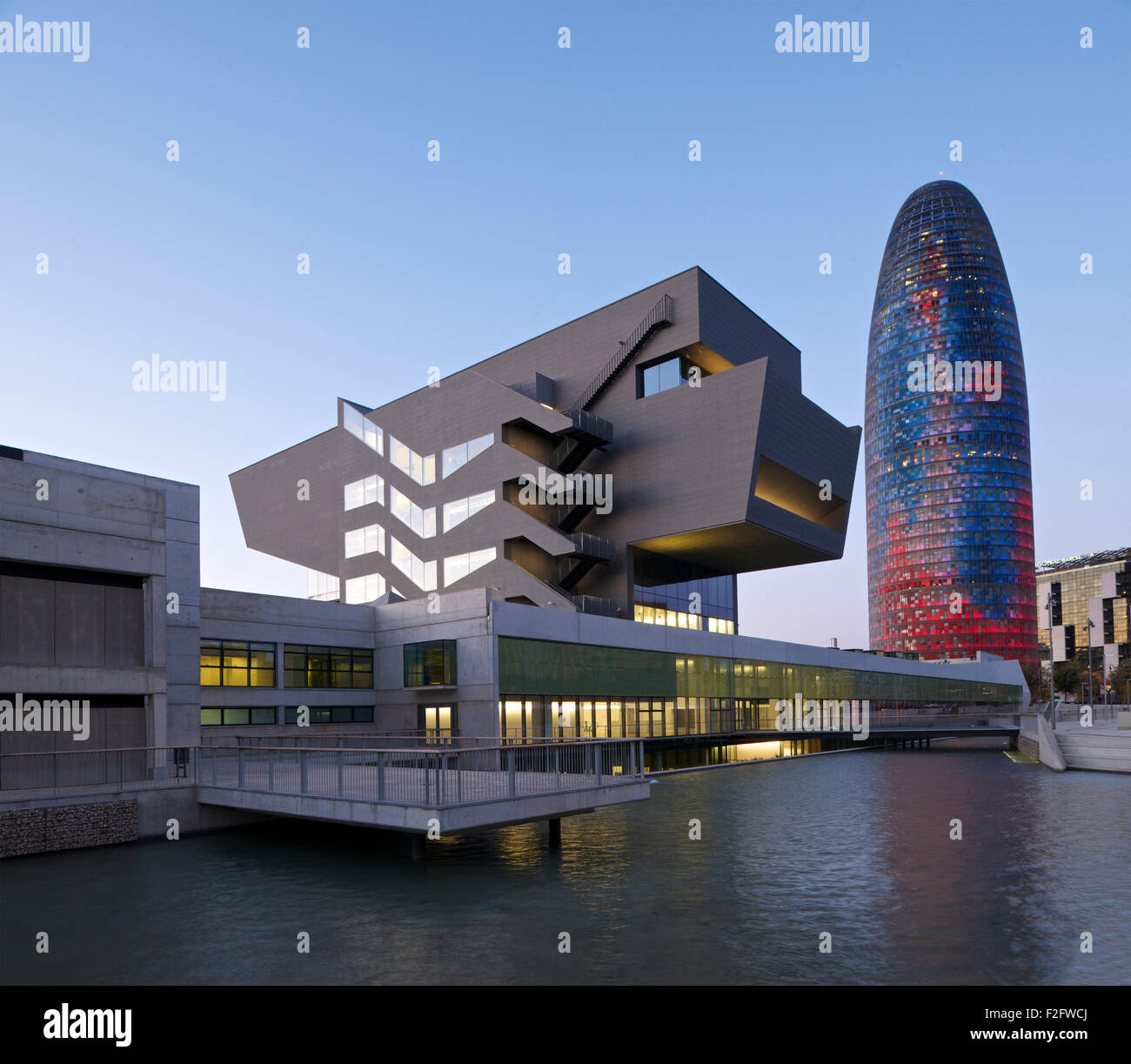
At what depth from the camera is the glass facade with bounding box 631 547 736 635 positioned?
6009 centimetres

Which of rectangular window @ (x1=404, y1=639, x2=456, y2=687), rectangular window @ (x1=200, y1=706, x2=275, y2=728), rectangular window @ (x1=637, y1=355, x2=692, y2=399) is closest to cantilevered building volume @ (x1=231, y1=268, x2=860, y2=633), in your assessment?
rectangular window @ (x1=637, y1=355, x2=692, y2=399)

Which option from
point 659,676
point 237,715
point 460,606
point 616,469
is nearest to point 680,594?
point 616,469

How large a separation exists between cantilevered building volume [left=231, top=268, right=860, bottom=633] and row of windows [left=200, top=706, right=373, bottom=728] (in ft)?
38.6

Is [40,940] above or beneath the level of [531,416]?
beneath

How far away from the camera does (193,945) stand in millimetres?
14227

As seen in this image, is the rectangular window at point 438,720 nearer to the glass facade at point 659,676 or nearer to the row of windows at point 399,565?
the glass facade at point 659,676

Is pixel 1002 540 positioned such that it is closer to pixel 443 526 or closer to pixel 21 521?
pixel 443 526

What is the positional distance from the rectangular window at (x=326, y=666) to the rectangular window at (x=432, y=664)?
4.41m

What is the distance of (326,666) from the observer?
1738 inches

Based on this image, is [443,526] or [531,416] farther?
[443,526]

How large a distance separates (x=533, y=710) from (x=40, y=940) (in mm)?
28764

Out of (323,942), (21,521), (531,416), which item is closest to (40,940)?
(323,942)

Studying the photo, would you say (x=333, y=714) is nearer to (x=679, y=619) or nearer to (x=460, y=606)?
(x=460, y=606)
